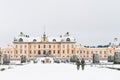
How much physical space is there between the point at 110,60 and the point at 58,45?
172 ft

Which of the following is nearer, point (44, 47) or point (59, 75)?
point (59, 75)

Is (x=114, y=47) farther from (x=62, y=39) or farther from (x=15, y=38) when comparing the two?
(x=15, y=38)

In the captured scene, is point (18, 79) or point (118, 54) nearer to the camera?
point (18, 79)

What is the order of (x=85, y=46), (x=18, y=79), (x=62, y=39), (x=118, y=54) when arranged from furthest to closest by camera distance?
1. (x=85, y=46)
2. (x=62, y=39)
3. (x=118, y=54)
4. (x=18, y=79)

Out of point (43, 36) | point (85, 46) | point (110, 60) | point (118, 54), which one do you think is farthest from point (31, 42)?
point (118, 54)

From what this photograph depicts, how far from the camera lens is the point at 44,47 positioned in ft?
403

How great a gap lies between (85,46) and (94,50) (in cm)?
691

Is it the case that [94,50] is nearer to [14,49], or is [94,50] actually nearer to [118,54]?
[14,49]

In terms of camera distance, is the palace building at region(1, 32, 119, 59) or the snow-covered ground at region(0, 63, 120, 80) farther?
the palace building at region(1, 32, 119, 59)

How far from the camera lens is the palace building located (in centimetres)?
12031

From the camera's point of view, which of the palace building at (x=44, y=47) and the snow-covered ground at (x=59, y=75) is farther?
the palace building at (x=44, y=47)

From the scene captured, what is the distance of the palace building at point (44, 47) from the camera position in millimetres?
120312

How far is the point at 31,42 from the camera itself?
12169cm

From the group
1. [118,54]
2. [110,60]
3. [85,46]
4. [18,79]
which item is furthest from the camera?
[85,46]
